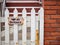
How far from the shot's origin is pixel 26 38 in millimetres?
3570

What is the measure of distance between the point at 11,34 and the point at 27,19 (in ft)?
1.81

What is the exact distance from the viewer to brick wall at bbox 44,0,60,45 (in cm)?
339

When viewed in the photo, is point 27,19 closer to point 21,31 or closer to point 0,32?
point 21,31

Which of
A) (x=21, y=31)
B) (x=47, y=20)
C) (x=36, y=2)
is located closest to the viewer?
(x=47, y=20)

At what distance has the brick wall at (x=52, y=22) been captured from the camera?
3389 millimetres

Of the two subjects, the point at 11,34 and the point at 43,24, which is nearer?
the point at 43,24

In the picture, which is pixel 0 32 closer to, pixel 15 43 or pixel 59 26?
pixel 15 43

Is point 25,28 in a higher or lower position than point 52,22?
lower

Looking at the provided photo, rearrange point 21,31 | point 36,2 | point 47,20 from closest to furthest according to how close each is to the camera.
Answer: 1. point 47,20
2. point 21,31
3. point 36,2

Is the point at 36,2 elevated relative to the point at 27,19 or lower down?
elevated

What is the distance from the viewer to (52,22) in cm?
343

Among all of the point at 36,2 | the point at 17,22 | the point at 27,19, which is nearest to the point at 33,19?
the point at 27,19

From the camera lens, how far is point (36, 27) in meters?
3.56

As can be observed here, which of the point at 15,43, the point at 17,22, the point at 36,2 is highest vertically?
the point at 36,2
